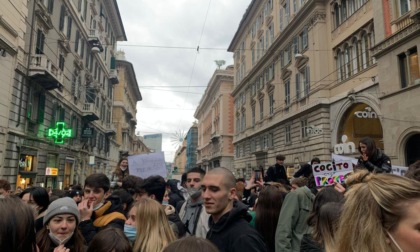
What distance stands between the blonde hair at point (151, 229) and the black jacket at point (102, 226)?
0.50 metres

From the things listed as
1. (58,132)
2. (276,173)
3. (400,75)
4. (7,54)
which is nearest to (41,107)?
(58,132)

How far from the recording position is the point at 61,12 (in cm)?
2048

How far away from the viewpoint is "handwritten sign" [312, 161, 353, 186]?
6199mm

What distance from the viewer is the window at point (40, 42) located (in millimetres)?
17156

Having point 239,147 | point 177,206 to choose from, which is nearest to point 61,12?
point 177,206

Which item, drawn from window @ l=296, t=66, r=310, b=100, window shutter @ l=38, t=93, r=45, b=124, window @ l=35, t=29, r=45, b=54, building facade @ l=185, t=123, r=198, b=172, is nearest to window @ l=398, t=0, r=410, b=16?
window @ l=296, t=66, r=310, b=100

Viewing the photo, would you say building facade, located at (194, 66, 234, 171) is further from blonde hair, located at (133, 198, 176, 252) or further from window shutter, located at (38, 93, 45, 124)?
blonde hair, located at (133, 198, 176, 252)

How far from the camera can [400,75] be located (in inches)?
581

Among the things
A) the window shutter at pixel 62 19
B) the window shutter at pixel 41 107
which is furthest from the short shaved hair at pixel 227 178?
the window shutter at pixel 62 19

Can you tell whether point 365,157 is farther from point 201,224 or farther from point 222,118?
point 222,118

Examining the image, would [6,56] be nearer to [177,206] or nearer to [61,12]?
[61,12]

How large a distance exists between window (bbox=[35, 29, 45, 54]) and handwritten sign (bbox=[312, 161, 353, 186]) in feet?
54.2

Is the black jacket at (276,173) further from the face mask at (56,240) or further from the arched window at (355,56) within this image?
the arched window at (355,56)

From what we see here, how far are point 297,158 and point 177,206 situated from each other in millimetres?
19994
